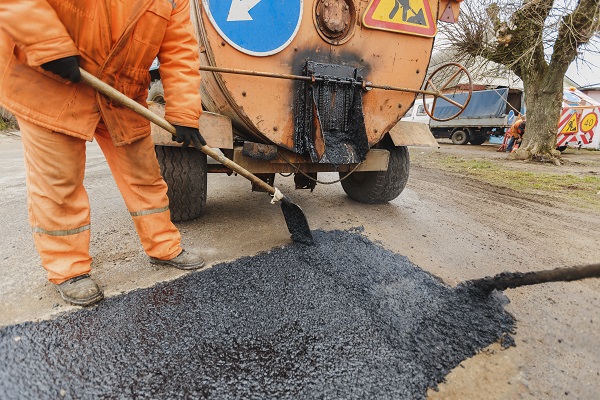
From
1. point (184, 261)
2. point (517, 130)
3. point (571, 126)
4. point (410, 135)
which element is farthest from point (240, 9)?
point (571, 126)

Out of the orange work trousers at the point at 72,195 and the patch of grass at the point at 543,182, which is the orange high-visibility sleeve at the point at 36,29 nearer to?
the orange work trousers at the point at 72,195

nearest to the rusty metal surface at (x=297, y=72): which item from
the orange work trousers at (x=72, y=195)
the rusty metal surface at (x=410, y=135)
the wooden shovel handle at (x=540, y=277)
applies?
the rusty metal surface at (x=410, y=135)

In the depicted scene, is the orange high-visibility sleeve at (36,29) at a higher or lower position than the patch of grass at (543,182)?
higher

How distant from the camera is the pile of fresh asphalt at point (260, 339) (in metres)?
1.25

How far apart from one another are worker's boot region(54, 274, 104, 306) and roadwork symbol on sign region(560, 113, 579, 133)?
14.1 metres

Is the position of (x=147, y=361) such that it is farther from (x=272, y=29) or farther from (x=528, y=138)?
(x=528, y=138)

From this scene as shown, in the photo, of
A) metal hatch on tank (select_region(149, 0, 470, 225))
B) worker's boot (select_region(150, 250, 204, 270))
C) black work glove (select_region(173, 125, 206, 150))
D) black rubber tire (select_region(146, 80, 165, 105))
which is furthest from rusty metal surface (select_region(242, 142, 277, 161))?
black rubber tire (select_region(146, 80, 165, 105))

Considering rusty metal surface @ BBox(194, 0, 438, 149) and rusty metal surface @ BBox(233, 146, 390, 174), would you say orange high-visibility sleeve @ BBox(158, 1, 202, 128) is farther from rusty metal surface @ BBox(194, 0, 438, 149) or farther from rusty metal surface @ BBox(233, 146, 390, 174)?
rusty metal surface @ BBox(233, 146, 390, 174)

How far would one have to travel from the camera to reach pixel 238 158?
8.29ft

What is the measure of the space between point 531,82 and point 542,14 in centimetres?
178

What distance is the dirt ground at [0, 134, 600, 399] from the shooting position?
1407 millimetres

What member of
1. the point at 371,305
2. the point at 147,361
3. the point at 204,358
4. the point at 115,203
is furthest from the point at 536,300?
the point at 115,203

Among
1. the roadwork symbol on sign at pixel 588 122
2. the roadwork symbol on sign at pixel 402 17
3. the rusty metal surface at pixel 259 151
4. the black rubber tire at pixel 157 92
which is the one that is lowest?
the rusty metal surface at pixel 259 151

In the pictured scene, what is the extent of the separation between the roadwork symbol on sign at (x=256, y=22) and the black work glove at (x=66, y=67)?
40.5 inches
